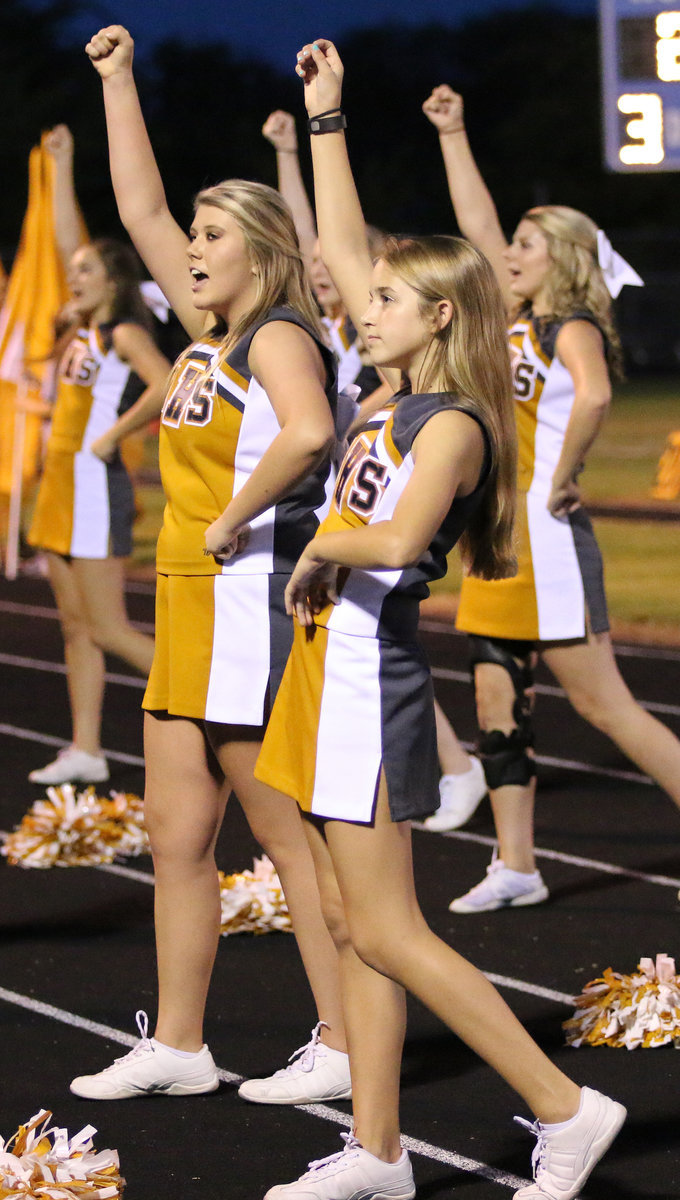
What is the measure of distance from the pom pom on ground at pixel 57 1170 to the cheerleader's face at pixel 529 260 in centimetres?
298

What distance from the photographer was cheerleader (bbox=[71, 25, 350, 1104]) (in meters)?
3.47

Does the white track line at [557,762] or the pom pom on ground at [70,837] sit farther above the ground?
the pom pom on ground at [70,837]

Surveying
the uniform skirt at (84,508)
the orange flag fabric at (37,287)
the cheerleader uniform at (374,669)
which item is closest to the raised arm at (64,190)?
the uniform skirt at (84,508)

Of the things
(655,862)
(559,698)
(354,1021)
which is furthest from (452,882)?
(559,698)

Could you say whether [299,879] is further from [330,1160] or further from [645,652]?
[645,652]

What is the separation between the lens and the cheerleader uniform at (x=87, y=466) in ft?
22.3

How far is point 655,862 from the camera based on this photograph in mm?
5754

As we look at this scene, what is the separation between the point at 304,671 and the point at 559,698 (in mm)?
5695

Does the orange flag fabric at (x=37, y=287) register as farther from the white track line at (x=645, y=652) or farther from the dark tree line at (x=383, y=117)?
the dark tree line at (x=383, y=117)

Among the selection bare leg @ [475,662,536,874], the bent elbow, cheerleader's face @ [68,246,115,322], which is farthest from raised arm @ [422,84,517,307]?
the bent elbow

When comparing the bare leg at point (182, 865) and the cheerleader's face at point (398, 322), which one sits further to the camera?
the bare leg at point (182, 865)

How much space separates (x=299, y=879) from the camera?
3.69 meters

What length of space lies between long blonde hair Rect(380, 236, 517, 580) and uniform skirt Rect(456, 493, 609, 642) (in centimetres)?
197

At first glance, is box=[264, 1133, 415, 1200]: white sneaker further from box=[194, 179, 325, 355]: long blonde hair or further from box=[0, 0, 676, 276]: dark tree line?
box=[0, 0, 676, 276]: dark tree line
